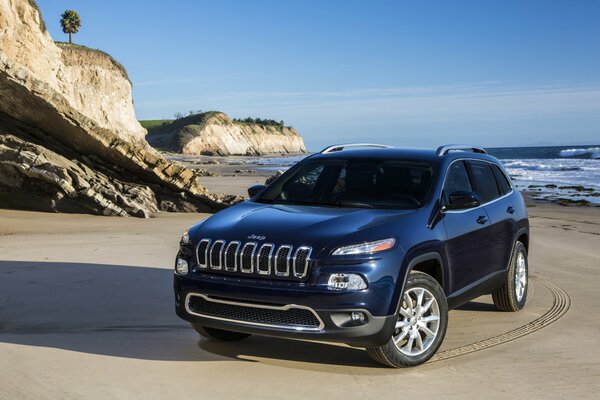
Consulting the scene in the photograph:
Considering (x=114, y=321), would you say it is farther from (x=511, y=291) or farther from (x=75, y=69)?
(x=75, y=69)

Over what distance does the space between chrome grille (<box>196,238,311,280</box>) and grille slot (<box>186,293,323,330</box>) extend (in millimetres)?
231

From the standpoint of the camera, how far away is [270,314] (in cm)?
549

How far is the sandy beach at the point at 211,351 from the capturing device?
5273 mm

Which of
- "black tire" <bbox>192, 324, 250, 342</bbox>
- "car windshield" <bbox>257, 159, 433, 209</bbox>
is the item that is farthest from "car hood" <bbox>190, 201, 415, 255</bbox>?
"black tire" <bbox>192, 324, 250, 342</bbox>

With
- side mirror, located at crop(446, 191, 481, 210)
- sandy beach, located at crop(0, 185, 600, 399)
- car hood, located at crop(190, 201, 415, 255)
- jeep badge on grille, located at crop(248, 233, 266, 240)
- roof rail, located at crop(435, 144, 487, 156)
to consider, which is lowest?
sandy beach, located at crop(0, 185, 600, 399)

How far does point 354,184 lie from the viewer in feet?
22.5

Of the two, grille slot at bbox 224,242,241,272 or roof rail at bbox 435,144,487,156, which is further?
roof rail at bbox 435,144,487,156

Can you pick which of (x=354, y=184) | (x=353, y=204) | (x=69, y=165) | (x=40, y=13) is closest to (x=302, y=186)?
(x=354, y=184)

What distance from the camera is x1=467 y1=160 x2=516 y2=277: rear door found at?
744 cm

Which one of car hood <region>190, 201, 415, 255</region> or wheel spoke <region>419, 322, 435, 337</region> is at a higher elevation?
car hood <region>190, 201, 415, 255</region>

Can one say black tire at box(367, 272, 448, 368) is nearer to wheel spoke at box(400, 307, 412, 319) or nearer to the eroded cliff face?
wheel spoke at box(400, 307, 412, 319)

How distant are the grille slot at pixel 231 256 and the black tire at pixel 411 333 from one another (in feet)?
3.86

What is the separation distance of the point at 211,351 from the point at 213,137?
128 metres

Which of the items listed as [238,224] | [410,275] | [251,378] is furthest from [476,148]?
[251,378]
